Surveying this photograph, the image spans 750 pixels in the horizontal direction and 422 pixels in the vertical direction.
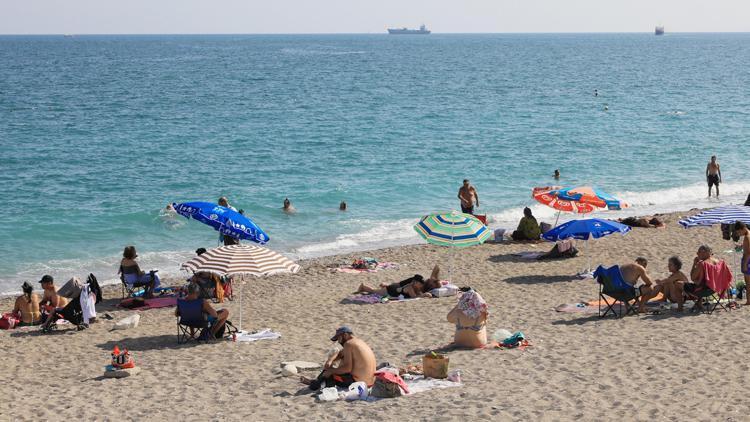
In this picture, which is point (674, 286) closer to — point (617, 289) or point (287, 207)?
point (617, 289)

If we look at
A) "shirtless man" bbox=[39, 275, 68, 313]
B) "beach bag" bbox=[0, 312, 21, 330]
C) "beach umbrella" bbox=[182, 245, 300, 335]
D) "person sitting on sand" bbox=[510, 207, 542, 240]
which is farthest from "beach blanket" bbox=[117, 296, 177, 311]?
"person sitting on sand" bbox=[510, 207, 542, 240]

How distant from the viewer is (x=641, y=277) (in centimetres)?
1357

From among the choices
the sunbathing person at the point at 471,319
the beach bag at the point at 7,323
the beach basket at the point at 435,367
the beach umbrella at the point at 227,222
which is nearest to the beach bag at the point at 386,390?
the beach basket at the point at 435,367

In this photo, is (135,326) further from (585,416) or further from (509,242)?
(509,242)

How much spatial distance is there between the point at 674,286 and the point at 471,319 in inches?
139

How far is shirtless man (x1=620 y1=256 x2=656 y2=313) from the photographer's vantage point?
44.2 feet

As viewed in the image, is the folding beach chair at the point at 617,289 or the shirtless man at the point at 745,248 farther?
the shirtless man at the point at 745,248

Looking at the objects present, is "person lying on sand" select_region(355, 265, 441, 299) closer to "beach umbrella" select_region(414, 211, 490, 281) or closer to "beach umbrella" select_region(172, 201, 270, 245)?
"beach umbrella" select_region(414, 211, 490, 281)

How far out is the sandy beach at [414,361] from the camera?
988cm

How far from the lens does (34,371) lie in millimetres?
12094

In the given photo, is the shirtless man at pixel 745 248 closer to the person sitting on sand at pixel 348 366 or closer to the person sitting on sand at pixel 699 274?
the person sitting on sand at pixel 699 274

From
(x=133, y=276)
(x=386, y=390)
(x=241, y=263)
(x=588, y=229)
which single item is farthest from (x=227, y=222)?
(x=386, y=390)

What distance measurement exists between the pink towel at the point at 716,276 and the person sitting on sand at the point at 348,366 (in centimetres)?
563

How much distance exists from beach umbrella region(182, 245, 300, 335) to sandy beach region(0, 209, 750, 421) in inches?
40.4
